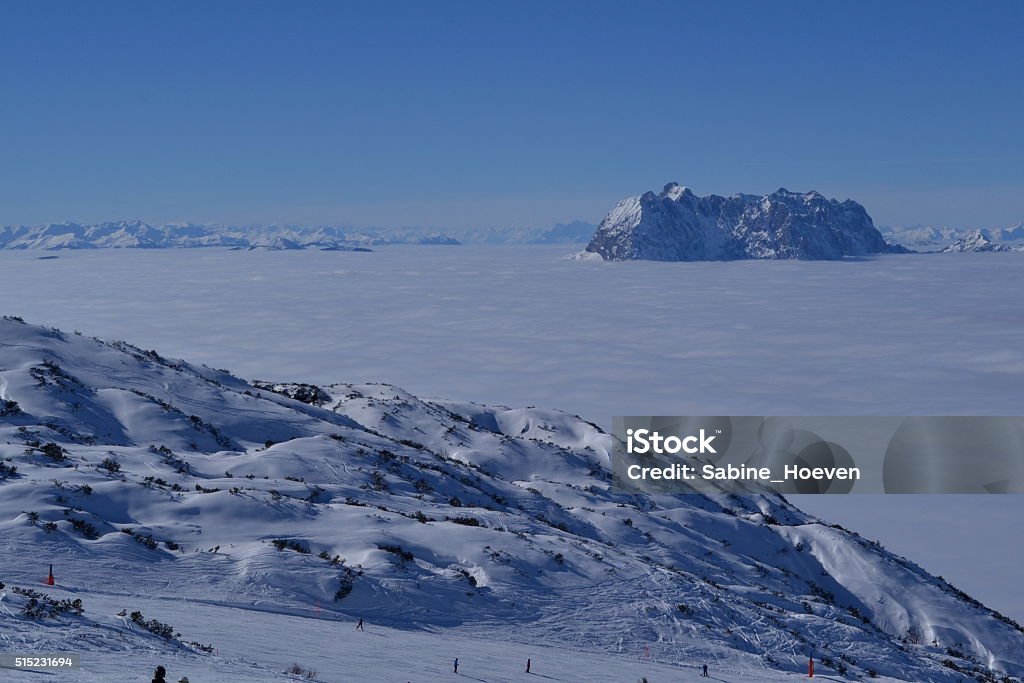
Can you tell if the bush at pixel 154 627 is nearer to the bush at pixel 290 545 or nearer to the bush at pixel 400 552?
the bush at pixel 290 545

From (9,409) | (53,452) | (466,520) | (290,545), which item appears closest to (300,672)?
(290,545)

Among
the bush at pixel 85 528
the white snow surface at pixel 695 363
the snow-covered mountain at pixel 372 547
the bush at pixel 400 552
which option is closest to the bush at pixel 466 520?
the snow-covered mountain at pixel 372 547

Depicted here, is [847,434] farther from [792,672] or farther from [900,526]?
[792,672]

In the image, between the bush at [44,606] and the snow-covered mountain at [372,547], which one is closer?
the bush at [44,606]

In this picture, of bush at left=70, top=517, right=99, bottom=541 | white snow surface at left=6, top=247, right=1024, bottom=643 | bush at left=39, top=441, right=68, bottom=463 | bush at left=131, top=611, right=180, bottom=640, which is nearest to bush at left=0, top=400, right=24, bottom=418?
bush at left=39, top=441, right=68, bottom=463

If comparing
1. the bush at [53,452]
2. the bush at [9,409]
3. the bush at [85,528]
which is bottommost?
the bush at [85,528]

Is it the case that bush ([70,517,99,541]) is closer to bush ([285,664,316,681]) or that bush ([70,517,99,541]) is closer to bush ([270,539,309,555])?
bush ([270,539,309,555])

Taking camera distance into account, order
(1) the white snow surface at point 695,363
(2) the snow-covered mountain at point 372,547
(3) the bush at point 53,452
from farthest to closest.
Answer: (1) the white snow surface at point 695,363
(3) the bush at point 53,452
(2) the snow-covered mountain at point 372,547

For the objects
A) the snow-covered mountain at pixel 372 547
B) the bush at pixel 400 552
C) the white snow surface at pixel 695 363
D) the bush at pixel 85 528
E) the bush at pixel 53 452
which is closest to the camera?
the snow-covered mountain at pixel 372 547
